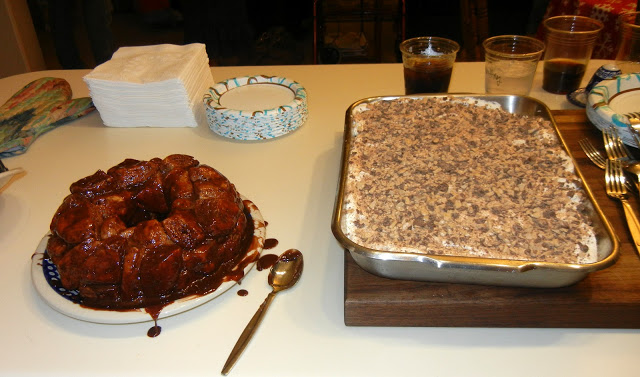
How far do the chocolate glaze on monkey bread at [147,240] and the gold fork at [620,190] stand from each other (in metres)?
0.71

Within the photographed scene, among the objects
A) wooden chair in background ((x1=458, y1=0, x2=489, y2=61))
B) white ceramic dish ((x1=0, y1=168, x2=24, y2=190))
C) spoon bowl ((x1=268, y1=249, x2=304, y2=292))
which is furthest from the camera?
wooden chair in background ((x1=458, y1=0, x2=489, y2=61))

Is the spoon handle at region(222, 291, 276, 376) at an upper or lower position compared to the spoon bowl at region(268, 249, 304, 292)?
lower

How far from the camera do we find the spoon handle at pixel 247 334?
73 centimetres

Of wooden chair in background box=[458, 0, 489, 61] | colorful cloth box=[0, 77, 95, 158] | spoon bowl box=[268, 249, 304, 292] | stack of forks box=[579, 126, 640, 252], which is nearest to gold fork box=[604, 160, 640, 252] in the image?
stack of forks box=[579, 126, 640, 252]

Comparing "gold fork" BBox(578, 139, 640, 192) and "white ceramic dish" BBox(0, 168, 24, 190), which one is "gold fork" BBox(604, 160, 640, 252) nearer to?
"gold fork" BBox(578, 139, 640, 192)

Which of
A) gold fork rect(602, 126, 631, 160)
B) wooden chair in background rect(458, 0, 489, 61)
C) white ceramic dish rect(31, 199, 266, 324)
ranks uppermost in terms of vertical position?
gold fork rect(602, 126, 631, 160)

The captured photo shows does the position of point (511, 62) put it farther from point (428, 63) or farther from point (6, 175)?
point (6, 175)

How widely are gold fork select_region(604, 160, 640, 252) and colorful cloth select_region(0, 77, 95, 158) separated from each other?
1.41 m

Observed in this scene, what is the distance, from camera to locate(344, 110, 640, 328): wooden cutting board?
75 centimetres

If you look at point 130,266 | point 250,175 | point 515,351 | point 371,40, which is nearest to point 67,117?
point 250,175

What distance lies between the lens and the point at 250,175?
1.18 m

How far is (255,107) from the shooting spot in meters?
1.33

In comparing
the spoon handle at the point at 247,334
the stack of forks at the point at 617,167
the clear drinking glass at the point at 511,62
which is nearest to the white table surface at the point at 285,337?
the spoon handle at the point at 247,334

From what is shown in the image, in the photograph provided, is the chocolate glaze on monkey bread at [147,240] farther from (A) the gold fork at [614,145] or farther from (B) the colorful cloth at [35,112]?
(A) the gold fork at [614,145]
